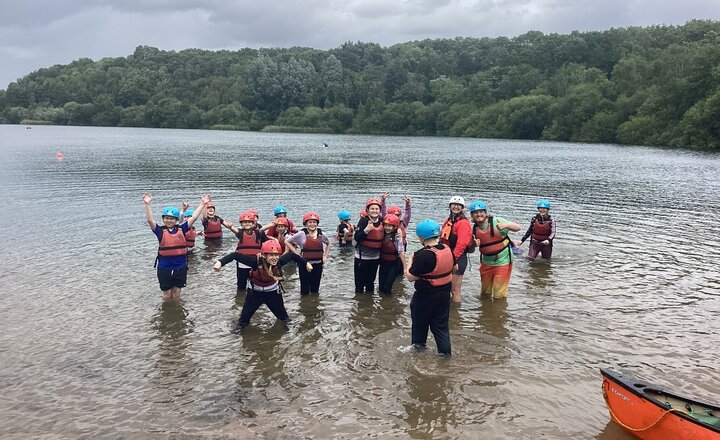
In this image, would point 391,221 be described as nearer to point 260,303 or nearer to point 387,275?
point 387,275

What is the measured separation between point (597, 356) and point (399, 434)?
441 cm

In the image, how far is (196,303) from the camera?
479 inches

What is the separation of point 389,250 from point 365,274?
921mm

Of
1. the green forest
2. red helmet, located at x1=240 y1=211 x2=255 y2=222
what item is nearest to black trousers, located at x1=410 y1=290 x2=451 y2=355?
red helmet, located at x1=240 y1=211 x2=255 y2=222

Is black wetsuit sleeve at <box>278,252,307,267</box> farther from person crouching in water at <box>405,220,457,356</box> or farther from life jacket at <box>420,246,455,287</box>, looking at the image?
life jacket at <box>420,246,455,287</box>

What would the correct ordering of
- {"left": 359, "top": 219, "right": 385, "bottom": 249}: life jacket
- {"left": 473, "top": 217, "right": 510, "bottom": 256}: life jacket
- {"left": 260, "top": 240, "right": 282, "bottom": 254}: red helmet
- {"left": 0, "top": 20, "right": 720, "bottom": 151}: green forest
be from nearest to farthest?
{"left": 260, "top": 240, "right": 282, "bottom": 254}: red helmet, {"left": 473, "top": 217, "right": 510, "bottom": 256}: life jacket, {"left": 359, "top": 219, "right": 385, "bottom": 249}: life jacket, {"left": 0, "top": 20, "right": 720, "bottom": 151}: green forest

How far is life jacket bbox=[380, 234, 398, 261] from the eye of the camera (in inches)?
468

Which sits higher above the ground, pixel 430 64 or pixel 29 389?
pixel 430 64

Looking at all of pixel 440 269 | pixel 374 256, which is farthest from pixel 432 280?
pixel 374 256

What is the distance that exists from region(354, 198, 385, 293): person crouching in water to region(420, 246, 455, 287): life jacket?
3389 mm

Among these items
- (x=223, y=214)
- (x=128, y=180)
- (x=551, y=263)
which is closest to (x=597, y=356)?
→ (x=551, y=263)

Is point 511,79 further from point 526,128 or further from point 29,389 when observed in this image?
point 29,389

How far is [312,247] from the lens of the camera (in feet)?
39.0

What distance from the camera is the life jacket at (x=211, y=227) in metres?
18.4
